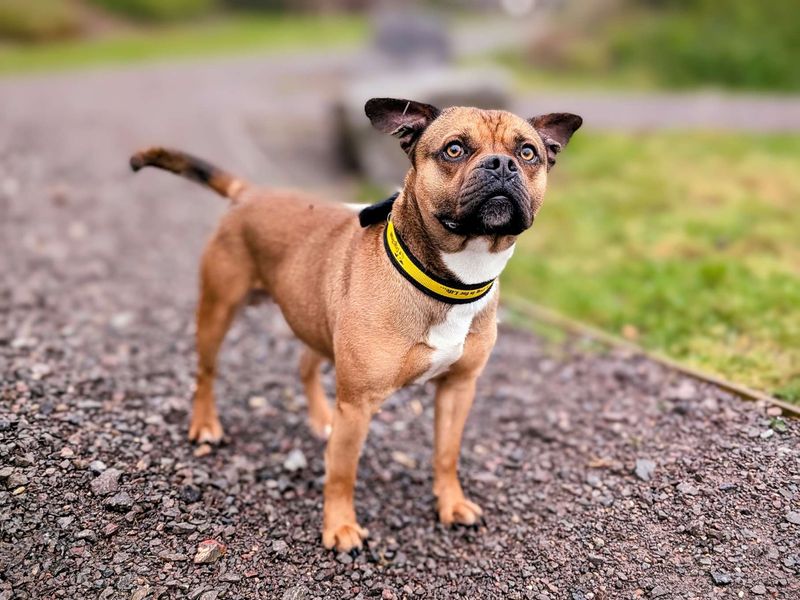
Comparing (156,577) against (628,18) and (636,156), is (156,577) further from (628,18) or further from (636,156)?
(628,18)

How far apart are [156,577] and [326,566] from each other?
86cm

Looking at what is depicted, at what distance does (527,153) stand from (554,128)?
42 cm

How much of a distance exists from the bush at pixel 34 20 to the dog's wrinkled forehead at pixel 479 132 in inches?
862

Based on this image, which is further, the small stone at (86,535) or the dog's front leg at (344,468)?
the dog's front leg at (344,468)

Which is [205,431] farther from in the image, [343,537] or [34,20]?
[34,20]

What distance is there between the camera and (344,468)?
4109mm

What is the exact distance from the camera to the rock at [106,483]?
4105 mm

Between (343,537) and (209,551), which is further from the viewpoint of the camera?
(343,537)

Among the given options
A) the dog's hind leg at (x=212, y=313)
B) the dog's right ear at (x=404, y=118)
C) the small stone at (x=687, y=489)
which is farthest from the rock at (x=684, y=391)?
the dog's hind leg at (x=212, y=313)

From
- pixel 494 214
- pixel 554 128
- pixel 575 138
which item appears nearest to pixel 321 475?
pixel 494 214

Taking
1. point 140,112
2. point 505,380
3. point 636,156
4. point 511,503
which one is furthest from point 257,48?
point 511,503

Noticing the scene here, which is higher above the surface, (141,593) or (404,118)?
(404,118)

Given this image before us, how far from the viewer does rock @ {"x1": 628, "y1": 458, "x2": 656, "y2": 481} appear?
456 cm

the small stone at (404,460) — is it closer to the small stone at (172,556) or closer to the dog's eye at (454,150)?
the small stone at (172,556)
